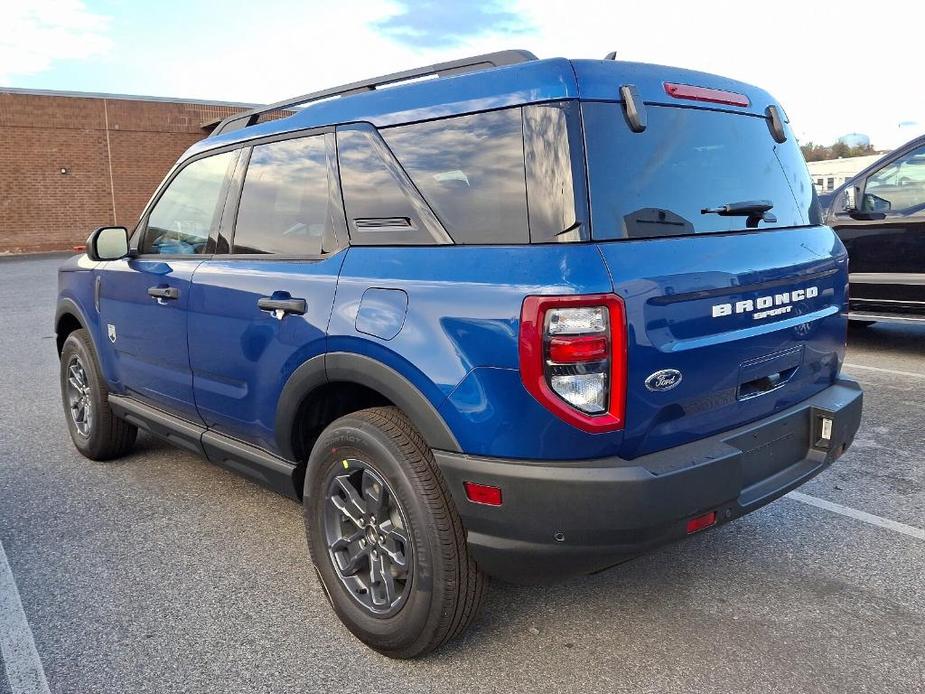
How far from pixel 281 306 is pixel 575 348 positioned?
1.29 meters

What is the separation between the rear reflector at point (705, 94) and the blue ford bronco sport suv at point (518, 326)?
0.01 metres

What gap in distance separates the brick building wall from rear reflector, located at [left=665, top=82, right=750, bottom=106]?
85.0 ft

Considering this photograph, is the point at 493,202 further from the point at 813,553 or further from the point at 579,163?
the point at 813,553

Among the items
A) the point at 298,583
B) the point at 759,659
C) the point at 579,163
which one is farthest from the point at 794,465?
the point at 298,583

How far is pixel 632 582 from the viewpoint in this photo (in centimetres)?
319

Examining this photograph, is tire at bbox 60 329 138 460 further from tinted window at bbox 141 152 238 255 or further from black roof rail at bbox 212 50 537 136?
black roof rail at bbox 212 50 537 136

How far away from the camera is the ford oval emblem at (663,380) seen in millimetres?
2260

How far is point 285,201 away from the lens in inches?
129

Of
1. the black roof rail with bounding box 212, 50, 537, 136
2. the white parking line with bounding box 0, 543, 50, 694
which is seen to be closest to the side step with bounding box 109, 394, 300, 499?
the white parking line with bounding box 0, 543, 50, 694

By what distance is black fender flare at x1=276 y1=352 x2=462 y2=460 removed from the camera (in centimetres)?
241

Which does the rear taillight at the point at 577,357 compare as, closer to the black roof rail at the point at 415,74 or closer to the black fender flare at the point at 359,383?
the black fender flare at the point at 359,383

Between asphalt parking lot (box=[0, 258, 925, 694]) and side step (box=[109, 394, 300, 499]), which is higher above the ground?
side step (box=[109, 394, 300, 499])

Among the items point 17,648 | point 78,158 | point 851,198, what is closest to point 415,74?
point 17,648

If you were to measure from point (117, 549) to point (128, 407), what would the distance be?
0.95 m
